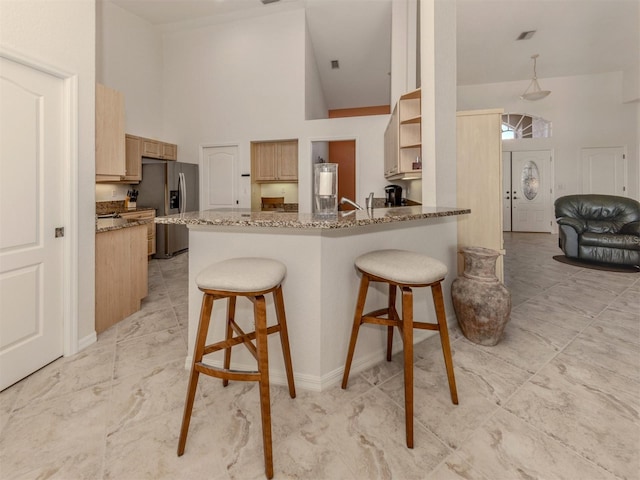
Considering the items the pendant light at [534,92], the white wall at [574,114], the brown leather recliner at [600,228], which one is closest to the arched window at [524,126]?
the white wall at [574,114]

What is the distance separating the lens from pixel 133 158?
4941 millimetres

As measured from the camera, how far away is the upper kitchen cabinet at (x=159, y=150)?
204 inches

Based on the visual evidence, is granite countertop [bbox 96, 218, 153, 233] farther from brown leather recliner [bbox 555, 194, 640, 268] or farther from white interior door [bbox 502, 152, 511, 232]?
white interior door [bbox 502, 152, 511, 232]

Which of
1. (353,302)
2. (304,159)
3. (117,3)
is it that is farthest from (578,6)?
(117,3)

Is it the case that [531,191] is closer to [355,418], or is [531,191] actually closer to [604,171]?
[604,171]

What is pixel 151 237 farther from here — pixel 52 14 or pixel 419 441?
pixel 419 441

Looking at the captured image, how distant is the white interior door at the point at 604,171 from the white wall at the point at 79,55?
9431 mm

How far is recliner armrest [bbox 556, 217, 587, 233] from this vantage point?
453 cm

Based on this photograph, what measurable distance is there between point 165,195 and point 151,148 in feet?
3.10

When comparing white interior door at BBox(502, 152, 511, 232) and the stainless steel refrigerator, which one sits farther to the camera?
white interior door at BBox(502, 152, 511, 232)

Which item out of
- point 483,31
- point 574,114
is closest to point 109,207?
point 483,31

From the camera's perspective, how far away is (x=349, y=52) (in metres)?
6.07

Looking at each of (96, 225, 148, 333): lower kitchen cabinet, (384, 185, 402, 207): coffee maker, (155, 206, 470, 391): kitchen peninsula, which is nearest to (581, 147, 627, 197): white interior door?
(384, 185, 402, 207): coffee maker

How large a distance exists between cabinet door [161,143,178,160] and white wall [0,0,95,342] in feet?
12.3
